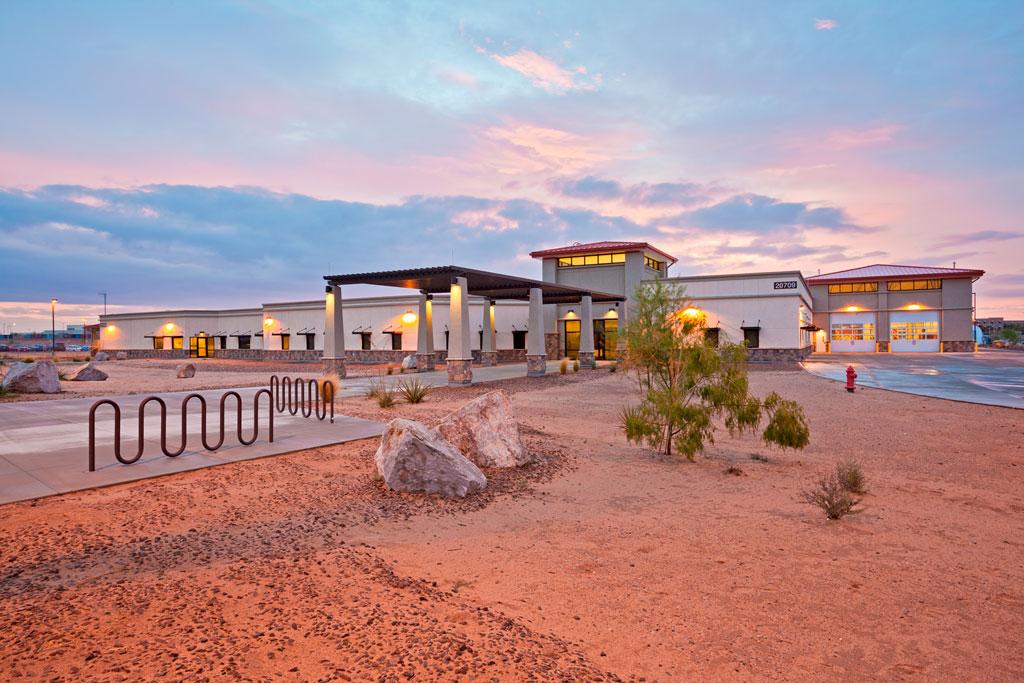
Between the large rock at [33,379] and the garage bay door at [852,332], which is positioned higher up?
the garage bay door at [852,332]

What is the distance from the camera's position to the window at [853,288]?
48375 mm

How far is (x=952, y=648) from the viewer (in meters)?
3.68

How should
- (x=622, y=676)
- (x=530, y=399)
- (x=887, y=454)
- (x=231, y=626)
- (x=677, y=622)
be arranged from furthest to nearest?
(x=530, y=399)
(x=887, y=454)
(x=677, y=622)
(x=231, y=626)
(x=622, y=676)

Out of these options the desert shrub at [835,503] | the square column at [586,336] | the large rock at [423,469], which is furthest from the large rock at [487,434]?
the square column at [586,336]

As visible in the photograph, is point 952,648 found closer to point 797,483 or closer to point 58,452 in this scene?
point 797,483

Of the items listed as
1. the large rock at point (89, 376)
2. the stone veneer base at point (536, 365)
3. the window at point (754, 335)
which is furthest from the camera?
the window at point (754, 335)

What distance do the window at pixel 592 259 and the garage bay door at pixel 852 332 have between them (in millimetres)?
25781

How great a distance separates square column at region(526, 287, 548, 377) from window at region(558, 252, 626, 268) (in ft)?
43.9

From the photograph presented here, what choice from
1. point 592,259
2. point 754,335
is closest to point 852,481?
point 754,335

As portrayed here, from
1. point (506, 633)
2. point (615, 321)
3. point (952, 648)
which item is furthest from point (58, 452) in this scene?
point (615, 321)

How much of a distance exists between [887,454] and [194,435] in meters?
12.4

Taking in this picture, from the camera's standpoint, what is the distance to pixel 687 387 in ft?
30.6

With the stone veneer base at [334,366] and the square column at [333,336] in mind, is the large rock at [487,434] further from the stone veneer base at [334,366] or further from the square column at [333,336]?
the square column at [333,336]

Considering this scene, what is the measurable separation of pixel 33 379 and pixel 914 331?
59.5 meters
